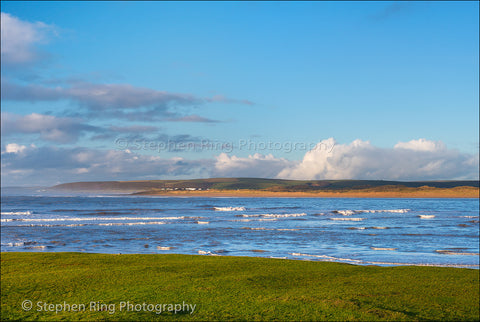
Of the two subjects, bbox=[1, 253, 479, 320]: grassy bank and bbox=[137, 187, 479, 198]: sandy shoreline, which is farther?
bbox=[137, 187, 479, 198]: sandy shoreline

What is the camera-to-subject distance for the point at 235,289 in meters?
10.2

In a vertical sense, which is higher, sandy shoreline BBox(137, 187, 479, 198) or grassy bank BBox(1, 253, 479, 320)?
grassy bank BBox(1, 253, 479, 320)

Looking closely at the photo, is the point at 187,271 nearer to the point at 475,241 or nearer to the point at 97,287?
the point at 97,287

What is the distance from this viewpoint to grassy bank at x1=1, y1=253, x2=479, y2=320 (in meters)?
8.01

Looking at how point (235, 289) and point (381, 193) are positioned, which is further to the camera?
point (381, 193)

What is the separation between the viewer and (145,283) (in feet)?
35.7

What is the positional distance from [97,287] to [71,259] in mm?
6261

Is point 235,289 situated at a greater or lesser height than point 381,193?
greater

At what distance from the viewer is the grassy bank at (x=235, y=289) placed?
26.3ft

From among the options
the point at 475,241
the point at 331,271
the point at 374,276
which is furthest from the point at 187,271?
the point at 475,241

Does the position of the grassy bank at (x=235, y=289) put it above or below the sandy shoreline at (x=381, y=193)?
above

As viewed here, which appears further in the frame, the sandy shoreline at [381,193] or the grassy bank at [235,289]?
the sandy shoreline at [381,193]

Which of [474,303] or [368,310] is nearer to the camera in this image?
[368,310]

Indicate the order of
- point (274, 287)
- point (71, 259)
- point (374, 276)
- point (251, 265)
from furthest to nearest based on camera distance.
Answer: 1. point (71, 259)
2. point (251, 265)
3. point (374, 276)
4. point (274, 287)
